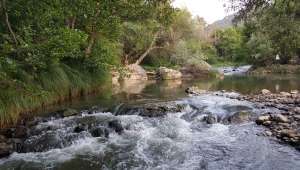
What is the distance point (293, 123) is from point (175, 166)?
516 cm

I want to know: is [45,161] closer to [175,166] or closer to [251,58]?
[175,166]

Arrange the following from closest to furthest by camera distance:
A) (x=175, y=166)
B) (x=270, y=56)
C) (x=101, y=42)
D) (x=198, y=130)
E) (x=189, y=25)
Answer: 1. (x=175, y=166)
2. (x=198, y=130)
3. (x=101, y=42)
4. (x=189, y=25)
5. (x=270, y=56)

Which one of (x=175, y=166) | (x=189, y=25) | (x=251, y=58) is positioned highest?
(x=189, y=25)

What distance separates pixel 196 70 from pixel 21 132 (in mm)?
26387

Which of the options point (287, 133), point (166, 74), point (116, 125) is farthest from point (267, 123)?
point (166, 74)

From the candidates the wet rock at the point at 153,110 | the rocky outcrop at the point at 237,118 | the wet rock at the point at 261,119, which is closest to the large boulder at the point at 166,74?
the wet rock at the point at 153,110

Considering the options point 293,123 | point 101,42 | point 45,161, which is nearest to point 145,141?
point 45,161

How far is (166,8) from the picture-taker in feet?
25.9

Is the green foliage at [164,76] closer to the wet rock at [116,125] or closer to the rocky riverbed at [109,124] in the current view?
the rocky riverbed at [109,124]

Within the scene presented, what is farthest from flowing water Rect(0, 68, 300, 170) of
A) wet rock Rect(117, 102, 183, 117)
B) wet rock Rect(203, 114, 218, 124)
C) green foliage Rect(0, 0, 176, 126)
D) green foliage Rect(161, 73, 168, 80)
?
green foliage Rect(161, 73, 168, 80)

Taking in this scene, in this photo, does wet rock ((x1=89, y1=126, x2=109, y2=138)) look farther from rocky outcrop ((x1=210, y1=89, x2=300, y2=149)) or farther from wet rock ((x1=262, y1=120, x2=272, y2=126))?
wet rock ((x1=262, y1=120, x2=272, y2=126))

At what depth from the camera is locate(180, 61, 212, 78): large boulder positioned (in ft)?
100.0

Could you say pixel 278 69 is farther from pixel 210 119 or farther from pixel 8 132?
pixel 8 132

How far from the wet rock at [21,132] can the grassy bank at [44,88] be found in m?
0.53
